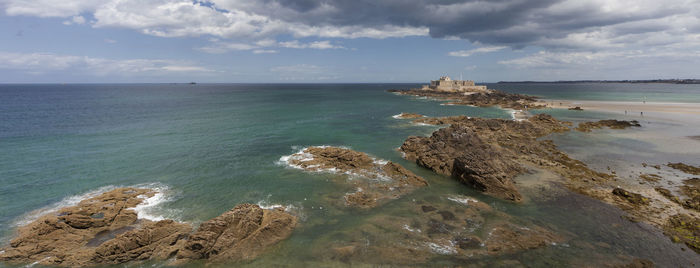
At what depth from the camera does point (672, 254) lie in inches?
542

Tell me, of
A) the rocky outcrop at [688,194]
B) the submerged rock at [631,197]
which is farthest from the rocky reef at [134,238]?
the rocky outcrop at [688,194]

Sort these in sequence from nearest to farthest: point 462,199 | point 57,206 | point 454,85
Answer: point 57,206 → point 462,199 → point 454,85

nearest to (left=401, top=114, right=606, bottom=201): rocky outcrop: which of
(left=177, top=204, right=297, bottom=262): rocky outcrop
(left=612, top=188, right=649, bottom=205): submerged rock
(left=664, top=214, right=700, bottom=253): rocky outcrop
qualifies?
(left=612, top=188, right=649, bottom=205): submerged rock

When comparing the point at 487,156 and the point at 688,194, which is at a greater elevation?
the point at 487,156

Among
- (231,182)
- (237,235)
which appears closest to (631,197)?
(237,235)

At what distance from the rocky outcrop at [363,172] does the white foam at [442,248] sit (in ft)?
18.6

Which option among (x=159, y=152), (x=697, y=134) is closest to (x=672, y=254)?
(x=159, y=152)

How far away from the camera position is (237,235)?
14664 millimetres

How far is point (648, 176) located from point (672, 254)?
1494cm

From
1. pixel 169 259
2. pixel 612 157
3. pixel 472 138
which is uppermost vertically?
pixel 472 138

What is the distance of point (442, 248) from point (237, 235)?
11.4 metres

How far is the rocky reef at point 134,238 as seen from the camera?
44.3ft

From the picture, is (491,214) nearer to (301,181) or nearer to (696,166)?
(301,181)

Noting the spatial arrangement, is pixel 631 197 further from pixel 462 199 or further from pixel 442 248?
pixel 442 248
